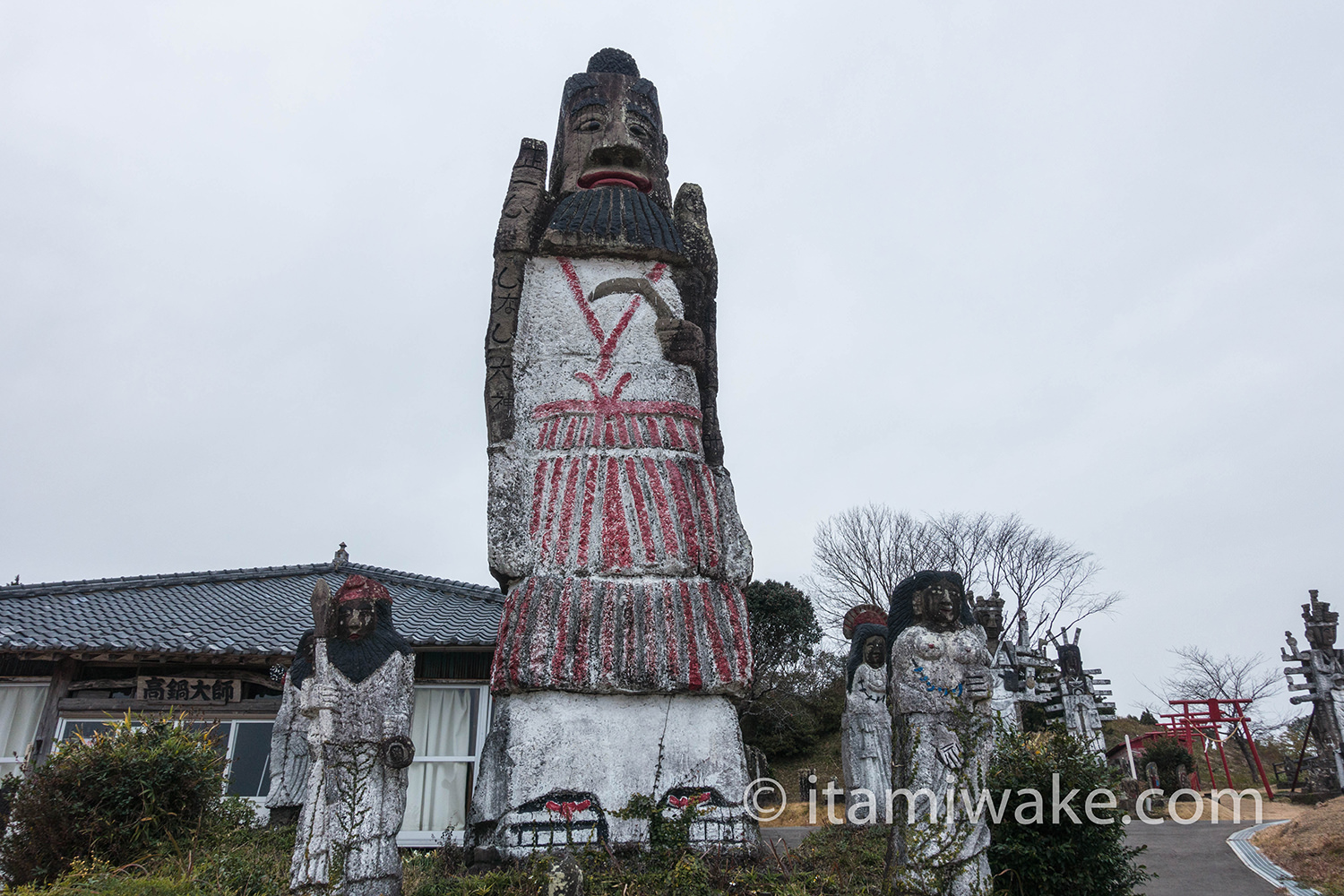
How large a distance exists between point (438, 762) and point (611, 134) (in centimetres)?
664

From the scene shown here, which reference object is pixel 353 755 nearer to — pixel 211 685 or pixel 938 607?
pixel 938 607

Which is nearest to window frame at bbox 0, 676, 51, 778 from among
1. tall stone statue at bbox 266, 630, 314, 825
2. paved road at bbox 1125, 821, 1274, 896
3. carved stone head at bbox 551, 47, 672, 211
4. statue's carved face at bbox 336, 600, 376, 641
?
tall stone statue at bbox 266, 630, 314, 825

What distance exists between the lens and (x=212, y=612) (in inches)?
Answer: 420

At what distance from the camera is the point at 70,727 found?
8914 mm

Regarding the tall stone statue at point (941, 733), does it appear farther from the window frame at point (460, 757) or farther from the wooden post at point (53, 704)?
the wooden post at point (53, 704)

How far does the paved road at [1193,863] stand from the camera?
6625 mm

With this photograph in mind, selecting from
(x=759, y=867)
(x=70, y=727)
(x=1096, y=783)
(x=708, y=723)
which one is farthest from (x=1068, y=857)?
(x=70, y=727)

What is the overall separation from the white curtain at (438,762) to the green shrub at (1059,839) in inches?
238

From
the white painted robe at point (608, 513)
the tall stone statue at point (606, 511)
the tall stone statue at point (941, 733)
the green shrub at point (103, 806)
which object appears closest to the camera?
the tall stone statue at point (941, 733)

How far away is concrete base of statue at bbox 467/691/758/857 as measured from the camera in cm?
437

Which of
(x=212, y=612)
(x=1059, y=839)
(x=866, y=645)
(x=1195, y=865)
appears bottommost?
(x=1195, y=865)

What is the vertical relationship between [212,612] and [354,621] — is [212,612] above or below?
above

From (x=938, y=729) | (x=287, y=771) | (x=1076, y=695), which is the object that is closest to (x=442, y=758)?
(x=287, y=771)

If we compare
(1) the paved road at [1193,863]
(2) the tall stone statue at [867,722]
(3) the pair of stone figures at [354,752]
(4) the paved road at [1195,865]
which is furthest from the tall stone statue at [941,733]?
(4) the paved road at [1195,865]
